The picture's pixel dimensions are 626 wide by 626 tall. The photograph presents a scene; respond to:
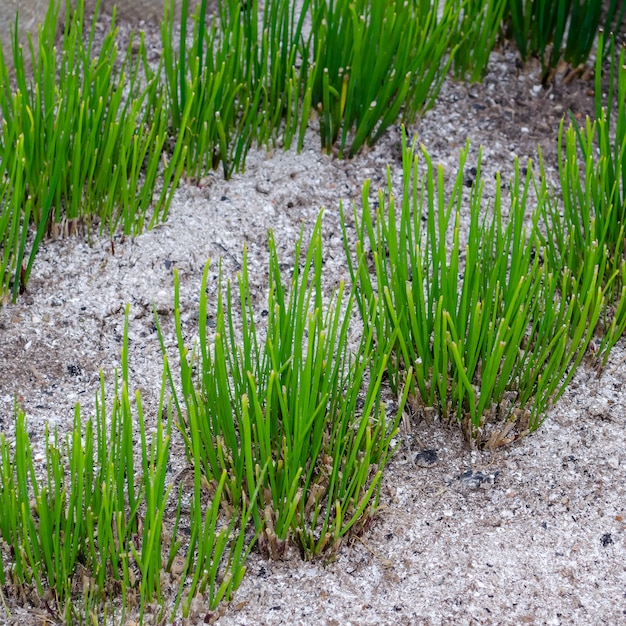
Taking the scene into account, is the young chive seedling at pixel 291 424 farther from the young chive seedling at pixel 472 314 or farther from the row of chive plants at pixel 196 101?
the row of chive plants at pixel 196 101

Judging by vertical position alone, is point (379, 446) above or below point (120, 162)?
below

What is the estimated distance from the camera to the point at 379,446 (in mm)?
1581

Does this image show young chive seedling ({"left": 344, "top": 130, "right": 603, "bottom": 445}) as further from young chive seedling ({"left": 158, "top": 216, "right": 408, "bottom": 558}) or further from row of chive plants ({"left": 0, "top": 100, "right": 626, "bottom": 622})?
young chive seedling ({"left": 158, "top": 216, "right": 408, "bottom": 558})

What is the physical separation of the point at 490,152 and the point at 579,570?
125 centimetres

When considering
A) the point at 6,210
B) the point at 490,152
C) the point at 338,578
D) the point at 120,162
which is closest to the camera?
the point at 338,578

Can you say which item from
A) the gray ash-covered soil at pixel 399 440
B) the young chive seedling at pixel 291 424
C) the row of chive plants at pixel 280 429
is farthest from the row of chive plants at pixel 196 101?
the young chive seedling at pixel 291 424

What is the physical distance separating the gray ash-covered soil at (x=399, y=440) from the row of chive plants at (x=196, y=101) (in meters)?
0.08

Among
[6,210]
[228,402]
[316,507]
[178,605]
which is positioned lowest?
[178,605]

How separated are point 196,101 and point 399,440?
0.95 meters

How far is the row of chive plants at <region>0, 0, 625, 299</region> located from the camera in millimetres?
1868

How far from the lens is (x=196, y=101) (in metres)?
2.06

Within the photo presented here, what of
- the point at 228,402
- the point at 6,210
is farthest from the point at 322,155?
the point at 228,402

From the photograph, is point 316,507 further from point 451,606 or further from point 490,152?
point 490,152

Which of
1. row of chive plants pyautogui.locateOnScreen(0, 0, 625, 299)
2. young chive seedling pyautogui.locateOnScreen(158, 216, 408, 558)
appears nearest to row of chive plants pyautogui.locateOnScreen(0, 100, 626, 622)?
young chive seedling pyautogui.locateOnScreen(158, 216, 408, 558)
